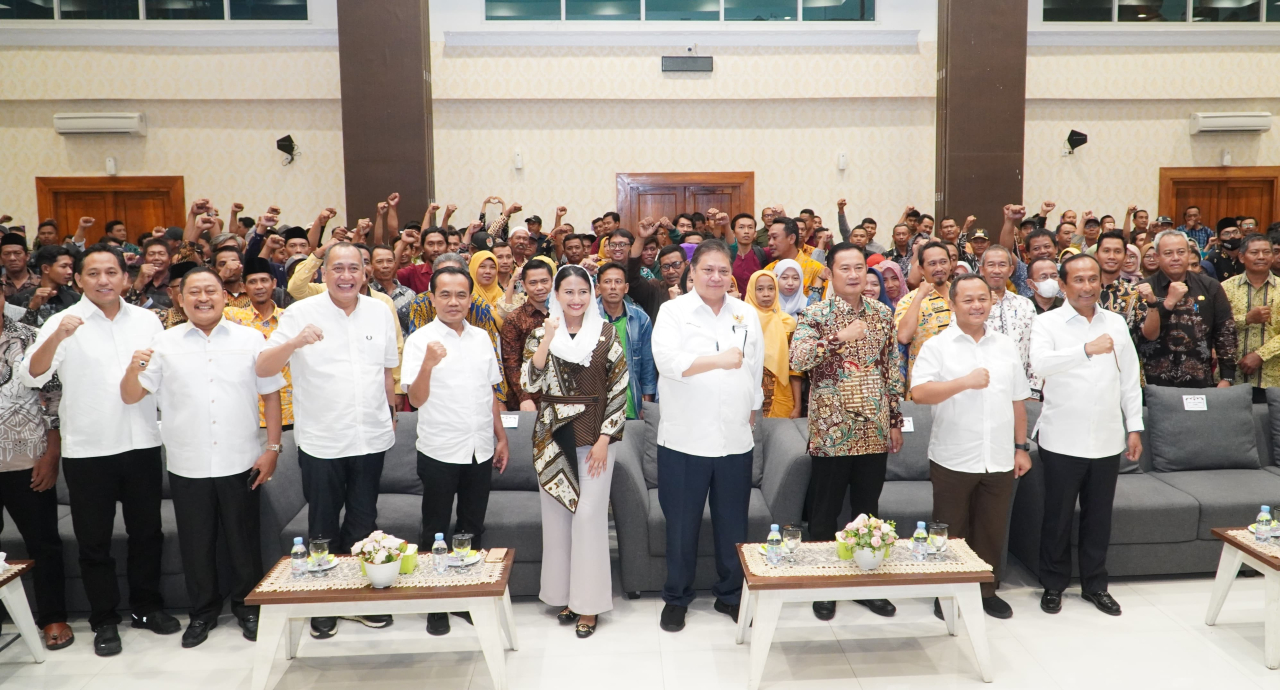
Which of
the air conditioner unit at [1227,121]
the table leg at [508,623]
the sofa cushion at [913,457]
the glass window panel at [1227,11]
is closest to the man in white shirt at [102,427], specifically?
the table leg at [508,623]

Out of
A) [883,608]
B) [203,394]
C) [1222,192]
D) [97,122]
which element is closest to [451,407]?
[203,394]

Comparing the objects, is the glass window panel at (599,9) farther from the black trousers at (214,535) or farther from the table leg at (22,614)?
the table leg at (22,614)

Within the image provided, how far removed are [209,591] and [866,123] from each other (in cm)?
834

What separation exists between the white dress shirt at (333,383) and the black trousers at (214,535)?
35cm

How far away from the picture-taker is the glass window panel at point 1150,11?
9922mm

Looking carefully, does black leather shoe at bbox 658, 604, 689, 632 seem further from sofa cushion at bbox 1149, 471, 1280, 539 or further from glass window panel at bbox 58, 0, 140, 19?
glass window panel at bbox 58, 0, 140, 19

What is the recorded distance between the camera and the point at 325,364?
3.59 meters

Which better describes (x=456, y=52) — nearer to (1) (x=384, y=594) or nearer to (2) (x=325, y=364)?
(2) (x=325, y=364)

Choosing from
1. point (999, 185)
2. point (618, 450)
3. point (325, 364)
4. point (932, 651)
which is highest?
point (999, 185)

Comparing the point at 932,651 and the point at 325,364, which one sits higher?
the point at 325,364

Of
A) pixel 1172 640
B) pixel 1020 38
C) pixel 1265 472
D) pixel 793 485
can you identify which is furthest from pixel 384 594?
pixel 1020 38

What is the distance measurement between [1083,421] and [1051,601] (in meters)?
0.80

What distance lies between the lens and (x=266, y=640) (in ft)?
10.2

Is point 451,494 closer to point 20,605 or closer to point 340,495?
point 340,495
